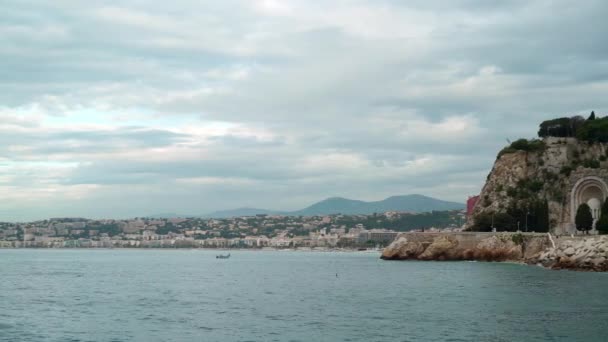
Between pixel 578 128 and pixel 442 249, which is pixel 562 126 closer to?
pixel 578 128

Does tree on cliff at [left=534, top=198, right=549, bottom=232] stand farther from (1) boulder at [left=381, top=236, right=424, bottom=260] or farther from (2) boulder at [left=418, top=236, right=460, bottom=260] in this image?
(1) boulder at [left=381, top=236, right=424, bottom=260]

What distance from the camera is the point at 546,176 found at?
347 ft

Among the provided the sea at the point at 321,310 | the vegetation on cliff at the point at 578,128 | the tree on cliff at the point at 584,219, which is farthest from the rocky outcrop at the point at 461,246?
the vegetation on cliff at the point at 578,128

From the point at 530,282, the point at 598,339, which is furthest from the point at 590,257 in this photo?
the point at 598,339

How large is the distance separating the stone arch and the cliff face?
1.41 m

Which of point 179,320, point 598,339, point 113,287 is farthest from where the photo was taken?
point 113,287

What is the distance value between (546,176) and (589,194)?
857 cm

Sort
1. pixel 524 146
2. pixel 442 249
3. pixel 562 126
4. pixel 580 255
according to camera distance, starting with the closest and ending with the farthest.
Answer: pixel 580 255 → pixel 442 249 → pixel 524 146 → pixel 562 126

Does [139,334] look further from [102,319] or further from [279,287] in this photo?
[279,287]

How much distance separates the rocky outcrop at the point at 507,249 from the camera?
70.2 metres

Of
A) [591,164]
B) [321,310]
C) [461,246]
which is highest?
[591,164]

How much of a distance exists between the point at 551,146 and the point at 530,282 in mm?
56149

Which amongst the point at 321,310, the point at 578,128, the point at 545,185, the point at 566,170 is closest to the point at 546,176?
the point at 545,185

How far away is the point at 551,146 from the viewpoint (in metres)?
109
